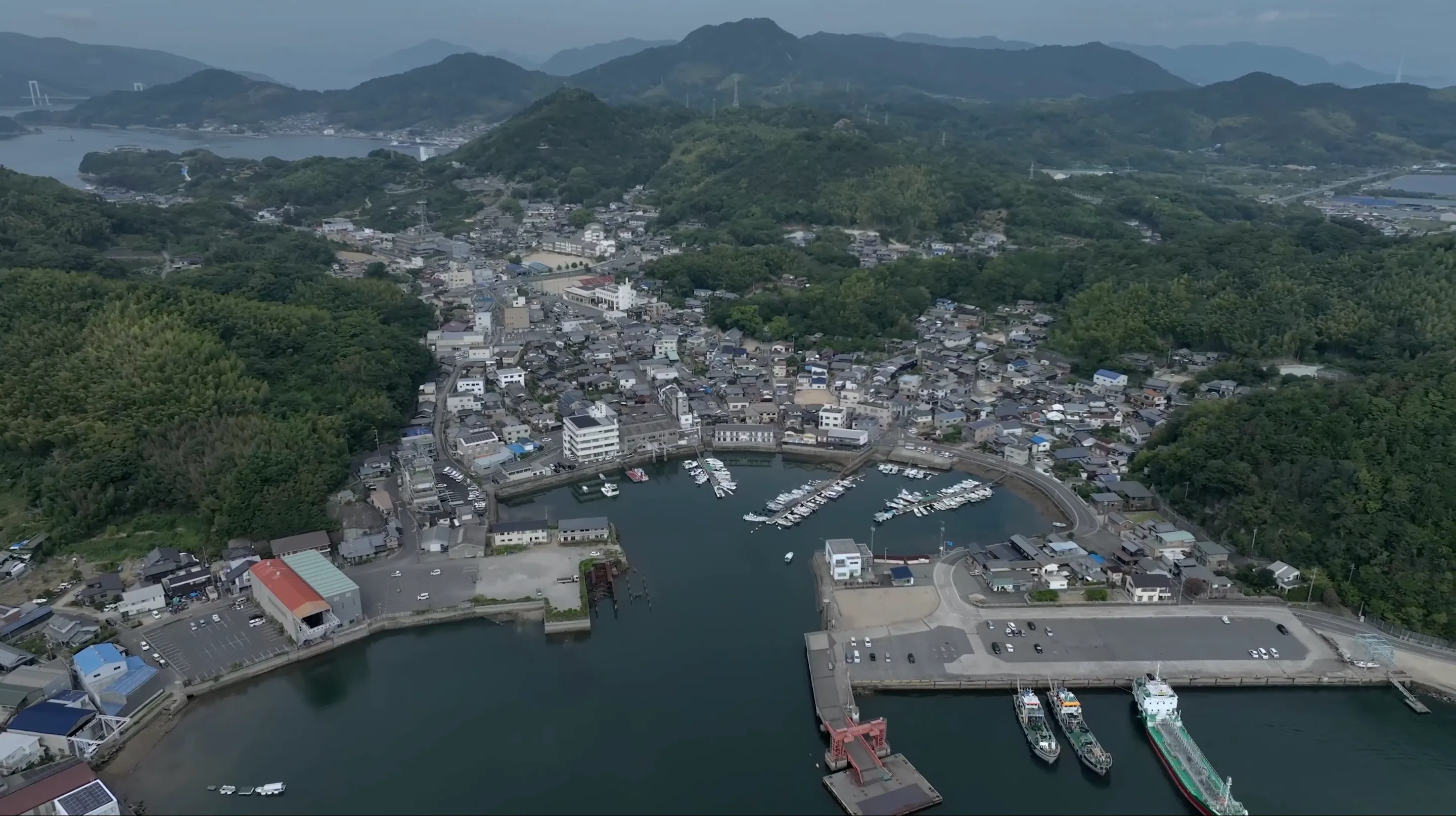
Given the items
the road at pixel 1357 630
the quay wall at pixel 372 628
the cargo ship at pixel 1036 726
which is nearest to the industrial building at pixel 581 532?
the quay wall at pixel 372 628

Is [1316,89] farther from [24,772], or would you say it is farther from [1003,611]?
[24,772]

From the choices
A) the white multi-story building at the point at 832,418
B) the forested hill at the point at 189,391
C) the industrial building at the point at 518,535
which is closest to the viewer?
the industrial building at the point at 518,535

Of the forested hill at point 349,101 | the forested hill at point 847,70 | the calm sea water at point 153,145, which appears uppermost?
the forested hill at point 847,70

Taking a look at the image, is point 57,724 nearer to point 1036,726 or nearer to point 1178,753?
point 1036,726

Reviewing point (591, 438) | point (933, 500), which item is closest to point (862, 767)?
point (933, 500)

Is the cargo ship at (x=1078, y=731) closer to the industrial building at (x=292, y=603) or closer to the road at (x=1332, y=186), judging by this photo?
the industrial building at (x=292, y=603)

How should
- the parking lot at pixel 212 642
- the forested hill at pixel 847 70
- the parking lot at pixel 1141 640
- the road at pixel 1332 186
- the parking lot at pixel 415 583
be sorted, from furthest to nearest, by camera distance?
the forested hill at pixel 847 70 → the road at pixel 1332 186 → the parking lot at pixel 415 583 → the parking lot at pixel 1141 640 → the parking lot at pixel 212 642

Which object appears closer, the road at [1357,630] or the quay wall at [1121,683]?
the quay wall at [1121,683]
